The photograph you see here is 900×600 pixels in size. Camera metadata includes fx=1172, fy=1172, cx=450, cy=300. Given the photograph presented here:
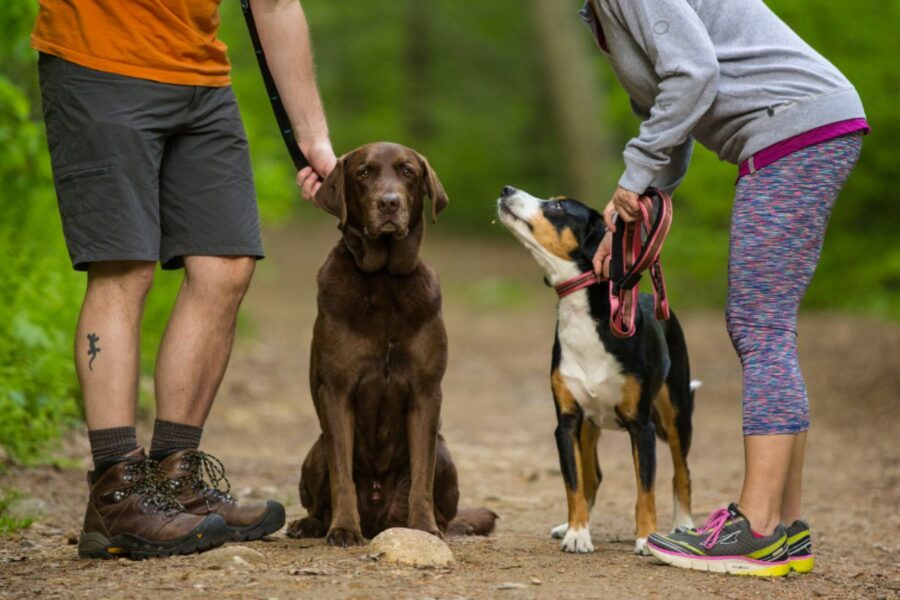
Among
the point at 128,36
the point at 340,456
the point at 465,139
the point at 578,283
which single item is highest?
the point at 465,139

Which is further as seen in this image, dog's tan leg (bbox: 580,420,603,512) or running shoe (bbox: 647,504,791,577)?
dog's tan leg (bbox: 580,420,603,512)

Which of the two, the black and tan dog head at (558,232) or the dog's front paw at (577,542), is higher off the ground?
the black and tan dog head at (558,232)

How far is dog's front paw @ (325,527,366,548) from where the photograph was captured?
4465 mm

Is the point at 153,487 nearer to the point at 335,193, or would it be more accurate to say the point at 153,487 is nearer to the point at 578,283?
the point at 335,193

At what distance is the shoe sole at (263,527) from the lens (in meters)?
4.50

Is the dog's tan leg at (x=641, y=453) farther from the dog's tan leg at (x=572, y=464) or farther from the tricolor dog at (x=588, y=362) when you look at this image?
the dog's tan leg at (x=572, y=464)

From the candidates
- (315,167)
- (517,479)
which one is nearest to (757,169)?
(315,167)

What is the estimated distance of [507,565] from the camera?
425 centimetres

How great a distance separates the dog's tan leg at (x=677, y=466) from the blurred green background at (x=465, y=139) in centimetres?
326

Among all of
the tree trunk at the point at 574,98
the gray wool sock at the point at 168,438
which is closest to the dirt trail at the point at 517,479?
the gray wool sock at the point at 168,438

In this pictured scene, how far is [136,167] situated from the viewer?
14.2 ft

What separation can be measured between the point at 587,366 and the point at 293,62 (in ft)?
5.88

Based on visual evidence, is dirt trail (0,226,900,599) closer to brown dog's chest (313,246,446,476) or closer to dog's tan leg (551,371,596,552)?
dog's tan leg (551,371,596,552)

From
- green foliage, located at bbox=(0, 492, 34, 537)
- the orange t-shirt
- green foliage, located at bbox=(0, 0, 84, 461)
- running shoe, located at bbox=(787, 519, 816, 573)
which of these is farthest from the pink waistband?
green foliage, located at bbox=(0, 0, 84, 461)
